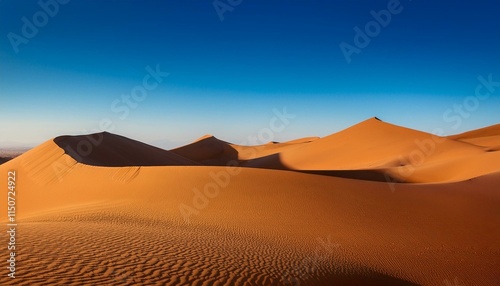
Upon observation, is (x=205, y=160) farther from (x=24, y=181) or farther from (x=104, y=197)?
(x=104, y=197)

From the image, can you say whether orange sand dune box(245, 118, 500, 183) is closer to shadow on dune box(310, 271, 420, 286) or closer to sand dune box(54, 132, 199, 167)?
sand dune box(54, 132, 199, 167)

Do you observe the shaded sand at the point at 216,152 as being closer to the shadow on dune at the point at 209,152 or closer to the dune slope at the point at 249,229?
the shadow on dune at the point at 209,152

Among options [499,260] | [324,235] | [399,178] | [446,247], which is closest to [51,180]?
[324,235]

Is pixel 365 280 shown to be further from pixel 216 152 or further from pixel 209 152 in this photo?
pixel 216 152

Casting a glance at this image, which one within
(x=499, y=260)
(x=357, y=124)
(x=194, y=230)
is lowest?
(x=499, y=260)

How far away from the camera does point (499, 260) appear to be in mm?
9828

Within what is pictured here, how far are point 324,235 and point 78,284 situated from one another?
780cm

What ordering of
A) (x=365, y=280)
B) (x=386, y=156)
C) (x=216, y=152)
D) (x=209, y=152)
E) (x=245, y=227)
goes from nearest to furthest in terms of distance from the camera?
(x=365, y=280)
(x=245, y=227)
(x=386, y=156)
(x=209, y=152)
(x=216, y=152)

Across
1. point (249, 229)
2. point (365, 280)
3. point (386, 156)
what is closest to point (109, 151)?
point (249, 229)

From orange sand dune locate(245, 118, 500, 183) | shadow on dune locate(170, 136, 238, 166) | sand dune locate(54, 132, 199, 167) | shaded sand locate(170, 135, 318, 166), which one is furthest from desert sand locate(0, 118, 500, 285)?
shaded sand locate(170, 135, 318, 166)

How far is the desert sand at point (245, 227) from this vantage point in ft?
19.3

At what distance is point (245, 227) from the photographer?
1073 centimetres

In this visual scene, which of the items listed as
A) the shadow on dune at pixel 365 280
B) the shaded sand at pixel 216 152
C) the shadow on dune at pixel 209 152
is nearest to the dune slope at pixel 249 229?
the shadow on dune at pixel 365 280

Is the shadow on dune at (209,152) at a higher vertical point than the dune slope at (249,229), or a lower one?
higher
